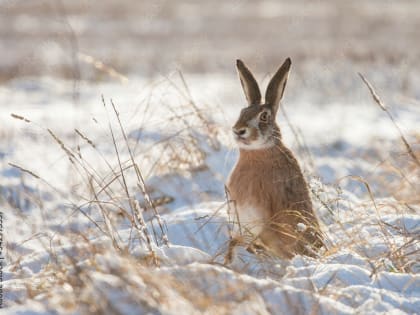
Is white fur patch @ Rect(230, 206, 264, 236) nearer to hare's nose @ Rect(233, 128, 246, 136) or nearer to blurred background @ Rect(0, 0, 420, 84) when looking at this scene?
hare's nose @ Rect(233, 128, 246, 136)

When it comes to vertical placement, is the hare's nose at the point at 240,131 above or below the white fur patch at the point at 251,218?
above

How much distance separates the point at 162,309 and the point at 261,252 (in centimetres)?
124

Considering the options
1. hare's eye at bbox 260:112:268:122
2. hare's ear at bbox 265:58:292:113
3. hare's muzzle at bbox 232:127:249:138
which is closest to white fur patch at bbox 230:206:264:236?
hare's muzzle at bbox 232:127:249:138

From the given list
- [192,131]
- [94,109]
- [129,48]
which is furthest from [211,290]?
[129,48]

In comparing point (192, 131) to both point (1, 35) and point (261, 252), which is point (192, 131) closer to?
point (261, 252)

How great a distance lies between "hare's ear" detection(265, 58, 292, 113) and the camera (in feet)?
12.8

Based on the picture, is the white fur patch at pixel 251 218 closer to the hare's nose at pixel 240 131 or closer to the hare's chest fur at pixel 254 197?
the hare's chest fur at pixel 254 197

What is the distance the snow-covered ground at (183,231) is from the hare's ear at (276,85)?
37 centimetres

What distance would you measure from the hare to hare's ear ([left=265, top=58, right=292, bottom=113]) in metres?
0.15

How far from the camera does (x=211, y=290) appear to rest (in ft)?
8.29

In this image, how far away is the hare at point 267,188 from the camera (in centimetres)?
357

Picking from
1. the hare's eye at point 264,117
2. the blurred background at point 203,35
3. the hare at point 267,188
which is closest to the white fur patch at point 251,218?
the hare at point 267,188

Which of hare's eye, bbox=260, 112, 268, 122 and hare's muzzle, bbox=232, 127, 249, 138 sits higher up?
hare's eye, bbox=260, 112, 268, 122

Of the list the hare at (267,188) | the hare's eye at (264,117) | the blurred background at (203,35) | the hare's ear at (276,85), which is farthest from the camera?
the blurred background at (203,35)
